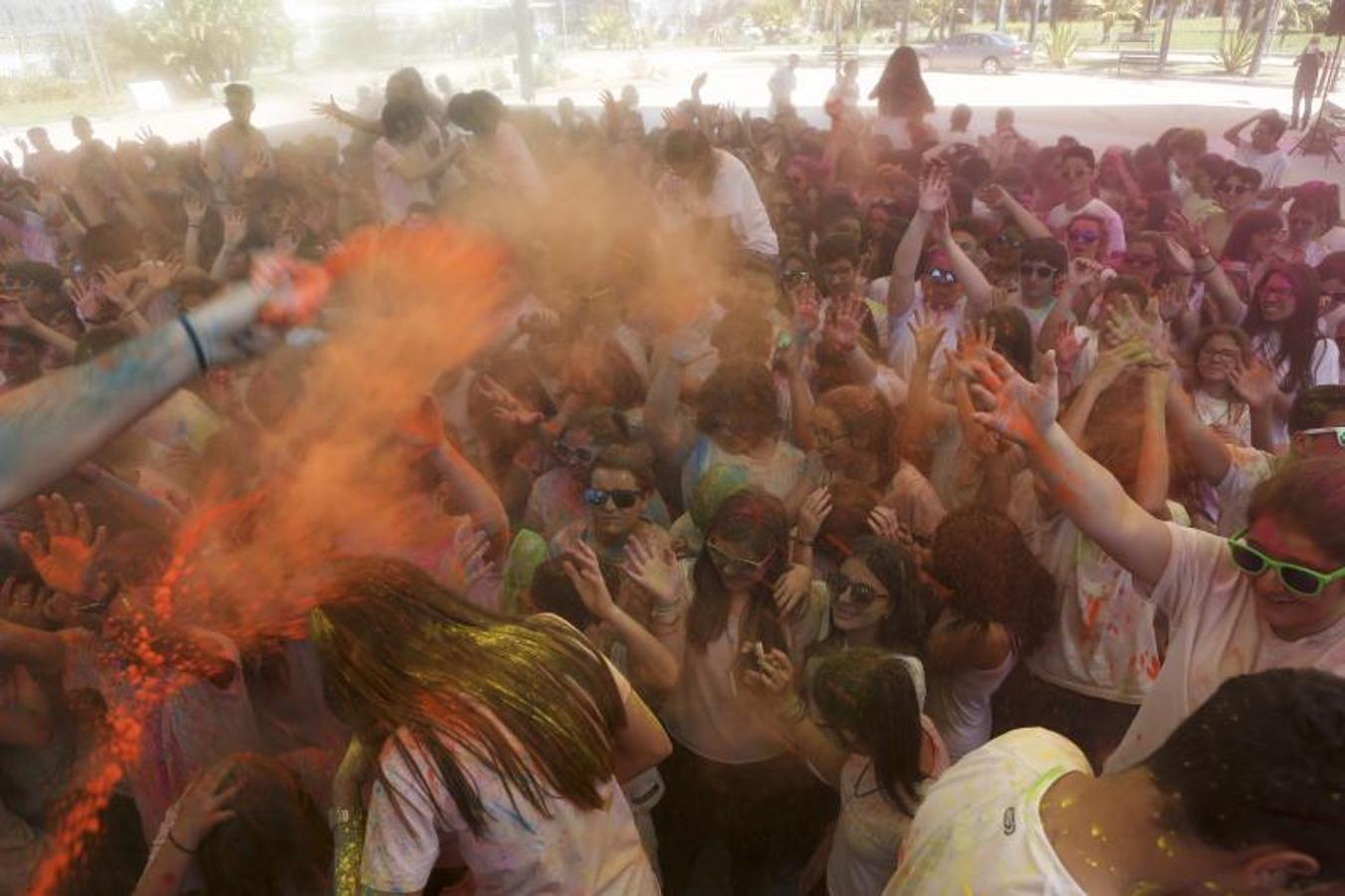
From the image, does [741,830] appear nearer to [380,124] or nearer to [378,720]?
[378,720]

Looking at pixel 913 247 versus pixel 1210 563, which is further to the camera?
pixel 913 247

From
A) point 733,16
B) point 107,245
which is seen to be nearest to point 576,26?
point 733,16

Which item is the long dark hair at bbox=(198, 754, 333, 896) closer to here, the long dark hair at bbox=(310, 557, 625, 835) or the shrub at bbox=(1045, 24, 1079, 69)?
the long dark hair at bbox=(310, 557, 625, 835)

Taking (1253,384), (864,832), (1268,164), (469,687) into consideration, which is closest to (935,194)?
(1253,384)

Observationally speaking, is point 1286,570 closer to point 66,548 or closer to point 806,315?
point 806,315

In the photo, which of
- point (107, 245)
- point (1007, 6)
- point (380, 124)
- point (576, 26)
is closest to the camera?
point (107, 245)

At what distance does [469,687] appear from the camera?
5.72 ft

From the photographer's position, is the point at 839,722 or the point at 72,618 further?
the point at 72,618

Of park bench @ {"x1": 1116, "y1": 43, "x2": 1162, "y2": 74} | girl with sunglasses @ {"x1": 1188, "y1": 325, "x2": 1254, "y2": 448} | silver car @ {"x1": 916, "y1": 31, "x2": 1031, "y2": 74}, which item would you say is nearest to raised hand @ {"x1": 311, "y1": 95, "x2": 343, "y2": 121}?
girl with sunglasses @ {"x1": 1188, "y1": 325, "x2": 1254, "y2": 448}

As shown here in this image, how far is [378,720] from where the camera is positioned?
1.72m

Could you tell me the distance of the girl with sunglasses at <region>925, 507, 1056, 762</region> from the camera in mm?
2615

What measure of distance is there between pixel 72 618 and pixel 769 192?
6822 mm

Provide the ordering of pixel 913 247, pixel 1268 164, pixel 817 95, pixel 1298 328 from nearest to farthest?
1. pixel 1298 328
2. pixel 913 247
3. pixel 1268 164
4. pixel 817 95

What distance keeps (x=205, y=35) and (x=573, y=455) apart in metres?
6.96
